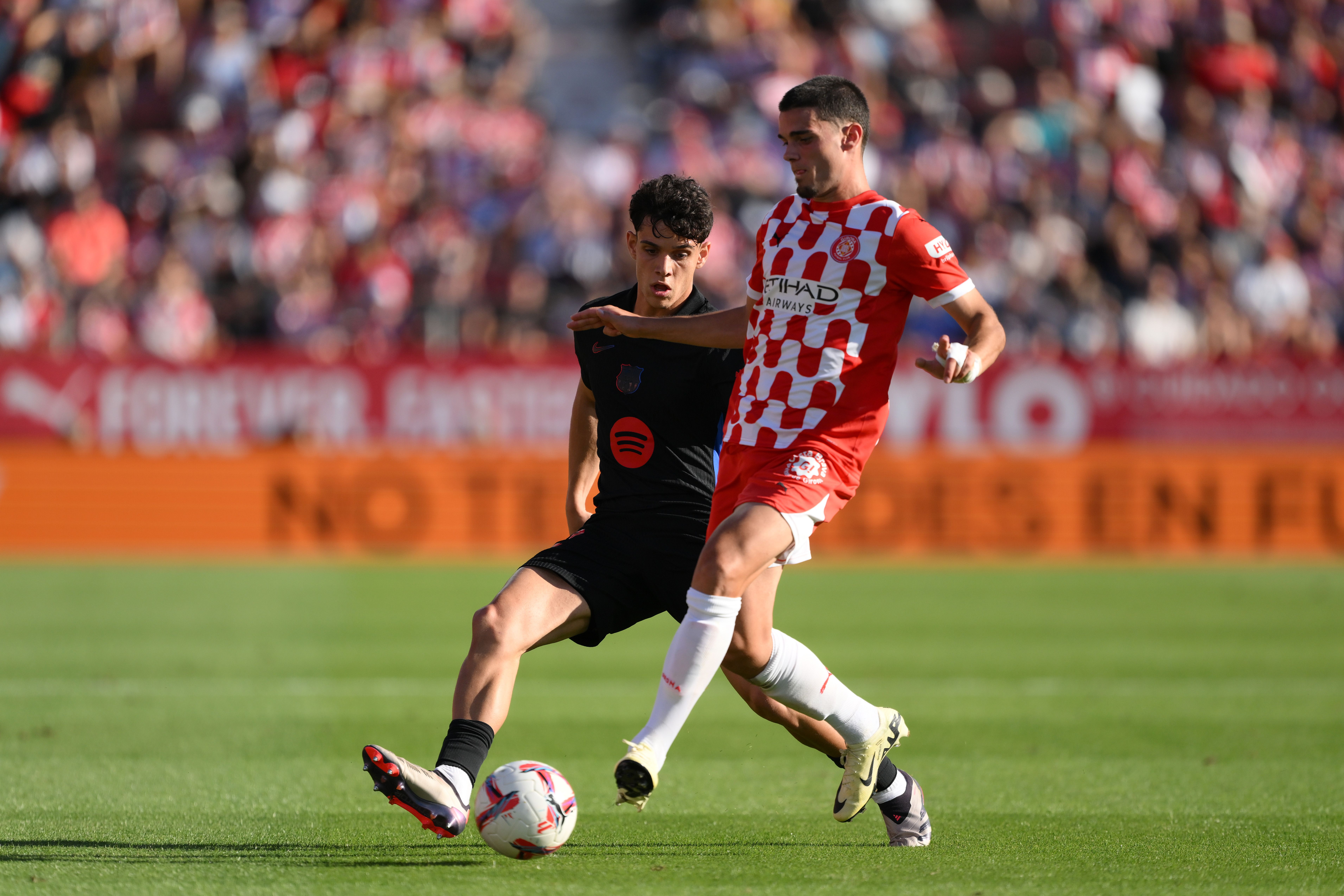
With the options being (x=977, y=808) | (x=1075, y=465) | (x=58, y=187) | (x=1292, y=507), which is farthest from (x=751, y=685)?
(x=58, y=187)

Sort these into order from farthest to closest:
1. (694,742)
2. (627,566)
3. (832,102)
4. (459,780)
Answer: (694,742)
(627,566)
(832,102)
(459,780)

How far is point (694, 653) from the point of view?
4.95 m

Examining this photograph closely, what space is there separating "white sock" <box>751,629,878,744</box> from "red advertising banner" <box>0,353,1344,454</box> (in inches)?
478

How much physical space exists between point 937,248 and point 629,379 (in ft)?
3.84

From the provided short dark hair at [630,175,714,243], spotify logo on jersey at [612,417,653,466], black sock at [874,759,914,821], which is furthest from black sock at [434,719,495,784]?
short dark hair at [630,175,714,243]

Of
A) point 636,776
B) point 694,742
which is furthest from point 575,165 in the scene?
point 636,776

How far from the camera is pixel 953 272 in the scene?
16.9ft

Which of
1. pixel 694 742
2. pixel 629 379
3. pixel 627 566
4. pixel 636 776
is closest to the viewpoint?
pixel 636 776

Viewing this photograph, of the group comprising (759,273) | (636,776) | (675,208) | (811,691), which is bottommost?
(636,776)

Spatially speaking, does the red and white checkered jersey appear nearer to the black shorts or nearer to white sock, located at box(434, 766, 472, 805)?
the black shorts

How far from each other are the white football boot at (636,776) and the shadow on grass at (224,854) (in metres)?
0.63

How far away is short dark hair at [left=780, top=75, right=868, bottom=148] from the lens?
5.21 metres

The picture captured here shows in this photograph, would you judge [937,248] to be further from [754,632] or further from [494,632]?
[494,632]

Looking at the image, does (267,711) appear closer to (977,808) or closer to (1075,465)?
(977,808)
